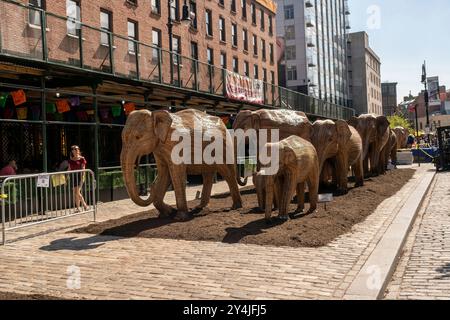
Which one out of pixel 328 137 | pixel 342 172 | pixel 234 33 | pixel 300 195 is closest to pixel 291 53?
pixel 234 33

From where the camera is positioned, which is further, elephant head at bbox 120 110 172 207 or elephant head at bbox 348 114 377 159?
elephant head at bbox 348 114 377 159

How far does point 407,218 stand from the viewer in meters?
9.20

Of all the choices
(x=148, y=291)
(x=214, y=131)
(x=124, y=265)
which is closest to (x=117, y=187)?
(x=214, y=131)

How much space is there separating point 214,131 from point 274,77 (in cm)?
3472

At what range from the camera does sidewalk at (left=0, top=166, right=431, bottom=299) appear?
201 inches

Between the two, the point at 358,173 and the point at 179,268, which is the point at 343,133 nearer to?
the point at 358,173

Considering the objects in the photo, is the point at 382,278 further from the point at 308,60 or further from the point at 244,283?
the point at 308,60

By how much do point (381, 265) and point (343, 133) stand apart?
296 inches

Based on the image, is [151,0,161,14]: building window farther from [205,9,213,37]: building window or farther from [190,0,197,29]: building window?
[205,9,213,37]: building window

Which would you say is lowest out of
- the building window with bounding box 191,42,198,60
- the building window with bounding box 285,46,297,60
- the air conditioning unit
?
the building window with bounding box 191,42,198,60

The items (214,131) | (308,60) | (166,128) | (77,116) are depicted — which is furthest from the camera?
(308,60)

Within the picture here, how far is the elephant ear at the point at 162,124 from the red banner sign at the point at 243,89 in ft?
42.6

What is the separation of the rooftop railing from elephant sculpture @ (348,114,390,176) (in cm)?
663

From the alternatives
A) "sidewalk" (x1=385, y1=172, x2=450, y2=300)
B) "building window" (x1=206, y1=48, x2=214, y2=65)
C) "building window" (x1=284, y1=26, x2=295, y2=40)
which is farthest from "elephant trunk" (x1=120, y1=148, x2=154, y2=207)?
"building window" (x1=284, y1=26, x2=295, y2=40)
